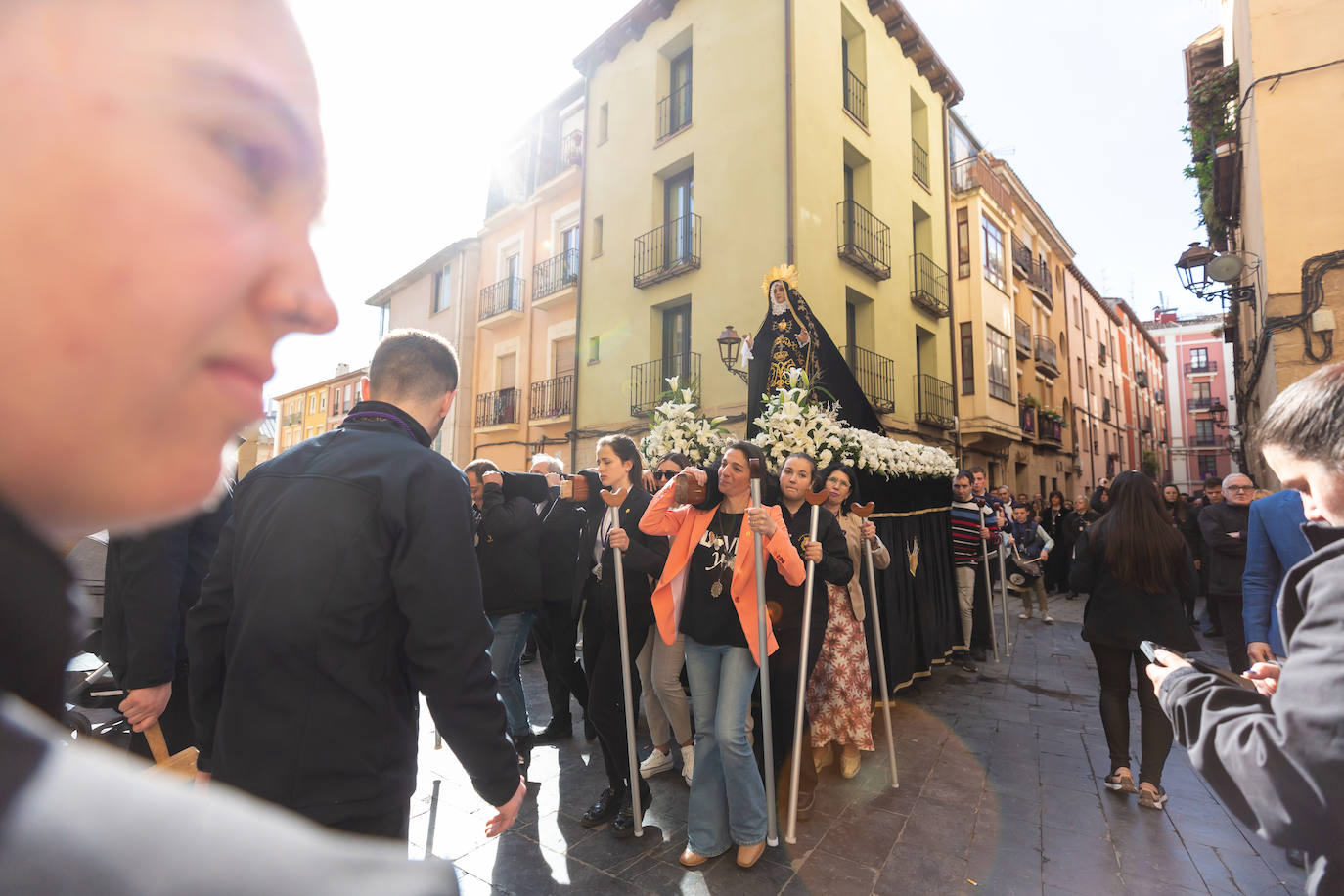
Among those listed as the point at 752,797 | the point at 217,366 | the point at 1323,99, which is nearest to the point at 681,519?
the point at 752,797

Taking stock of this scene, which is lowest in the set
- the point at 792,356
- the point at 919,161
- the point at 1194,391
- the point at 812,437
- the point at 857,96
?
the point at 812,437

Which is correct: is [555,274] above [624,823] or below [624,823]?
above

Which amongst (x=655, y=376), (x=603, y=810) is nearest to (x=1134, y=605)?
(x=603, y=810)

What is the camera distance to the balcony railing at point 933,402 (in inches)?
551

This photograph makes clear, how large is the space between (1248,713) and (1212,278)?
1043 centimetres

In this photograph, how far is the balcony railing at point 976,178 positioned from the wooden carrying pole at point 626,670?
1718cm

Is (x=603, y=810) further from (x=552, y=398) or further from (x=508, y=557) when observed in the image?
(x=552, y=398)

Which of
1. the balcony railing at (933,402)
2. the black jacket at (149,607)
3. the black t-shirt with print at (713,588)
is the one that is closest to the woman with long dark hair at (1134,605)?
the black t-shirt with print at (713,588)

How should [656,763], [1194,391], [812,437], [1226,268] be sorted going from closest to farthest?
[656,763] → [812,437] → [1226,268] → [1194,391]

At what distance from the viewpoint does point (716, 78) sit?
12.0 m

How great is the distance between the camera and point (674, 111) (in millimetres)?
13070

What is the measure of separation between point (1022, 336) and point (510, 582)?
20683mm

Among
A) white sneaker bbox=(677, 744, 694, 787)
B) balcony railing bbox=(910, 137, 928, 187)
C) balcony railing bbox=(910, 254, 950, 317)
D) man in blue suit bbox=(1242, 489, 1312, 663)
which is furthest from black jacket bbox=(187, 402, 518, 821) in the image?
balcony railing bbox=(910, 137, 928, 187)

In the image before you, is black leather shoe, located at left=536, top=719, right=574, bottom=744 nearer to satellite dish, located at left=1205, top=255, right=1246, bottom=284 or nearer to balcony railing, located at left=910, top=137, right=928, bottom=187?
satellite dish, located at left=1205, top=255, right=1246, bottom=284
